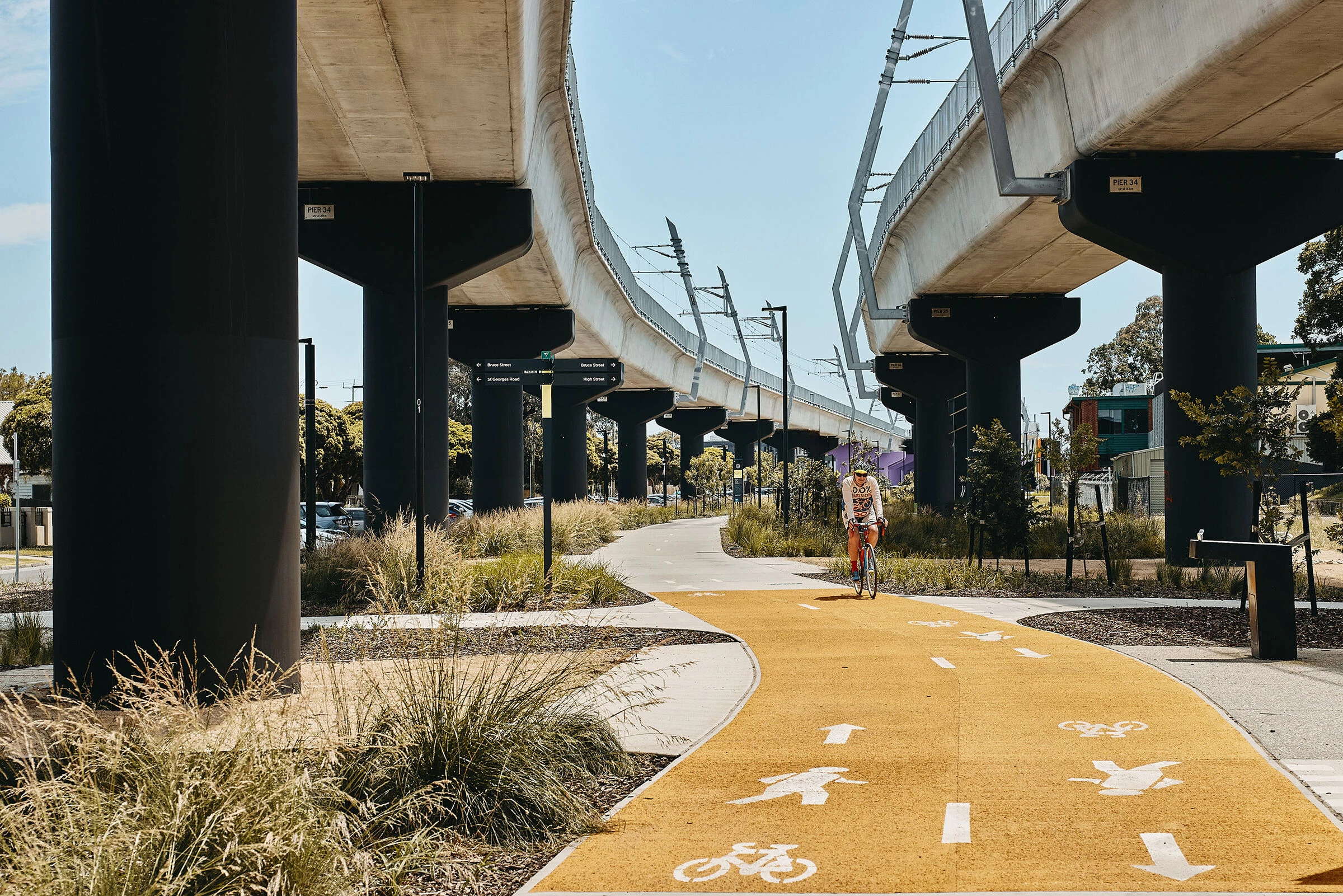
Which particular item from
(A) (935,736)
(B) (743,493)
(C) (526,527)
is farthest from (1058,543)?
(B) (743,493)

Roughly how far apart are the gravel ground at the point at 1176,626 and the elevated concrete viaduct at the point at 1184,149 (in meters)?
6.92

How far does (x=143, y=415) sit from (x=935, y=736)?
533 cm

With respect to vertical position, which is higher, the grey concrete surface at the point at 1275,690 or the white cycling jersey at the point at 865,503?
the white cycling jersey at the point at 865,503

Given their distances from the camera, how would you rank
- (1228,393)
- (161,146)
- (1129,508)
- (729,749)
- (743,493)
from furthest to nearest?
(743,493) < (1129,508) < (1228,393) < (161,146) < (729,749)

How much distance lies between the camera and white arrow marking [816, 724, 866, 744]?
25.0ft

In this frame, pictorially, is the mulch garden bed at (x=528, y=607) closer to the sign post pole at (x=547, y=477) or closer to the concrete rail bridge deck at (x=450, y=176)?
the sign post pole at (x=547, y=477)

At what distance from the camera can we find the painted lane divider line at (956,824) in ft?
17.7

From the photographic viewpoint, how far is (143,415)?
306 inches

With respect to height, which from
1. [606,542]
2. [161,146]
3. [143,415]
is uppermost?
[161,146]

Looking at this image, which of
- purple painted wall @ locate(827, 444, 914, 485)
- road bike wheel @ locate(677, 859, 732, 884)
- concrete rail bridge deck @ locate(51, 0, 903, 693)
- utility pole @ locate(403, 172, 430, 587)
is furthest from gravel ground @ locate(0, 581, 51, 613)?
purple painted wall @ locate(827, 444, 914, 485)

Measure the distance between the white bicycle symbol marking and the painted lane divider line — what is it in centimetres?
69

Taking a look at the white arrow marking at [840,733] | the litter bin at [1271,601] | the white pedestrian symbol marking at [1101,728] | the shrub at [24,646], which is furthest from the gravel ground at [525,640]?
the litter bin at [1271,601]

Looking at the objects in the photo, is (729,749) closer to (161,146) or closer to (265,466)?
(265,466)

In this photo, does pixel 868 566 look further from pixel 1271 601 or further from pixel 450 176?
pixel 450 176
